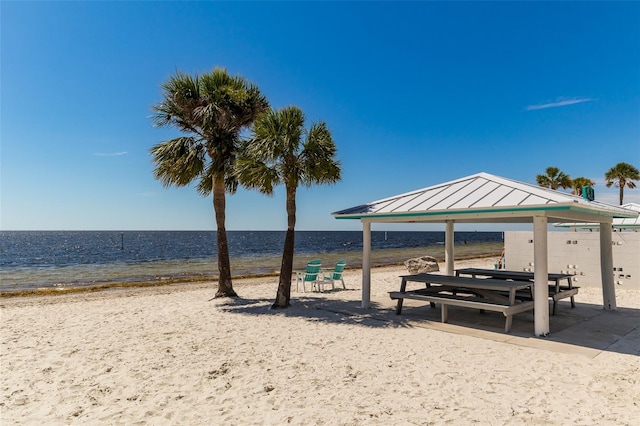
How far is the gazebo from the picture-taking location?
6949mm

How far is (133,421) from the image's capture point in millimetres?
3945

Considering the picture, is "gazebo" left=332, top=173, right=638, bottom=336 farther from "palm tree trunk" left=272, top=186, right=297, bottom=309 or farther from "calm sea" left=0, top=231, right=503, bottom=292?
"calm sea" left=0, top=231, right=503, bottom=292

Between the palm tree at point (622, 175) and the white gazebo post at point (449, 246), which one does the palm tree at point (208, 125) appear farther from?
the palm tree at point (622, 175)

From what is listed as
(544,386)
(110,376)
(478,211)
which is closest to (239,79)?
(478,211)

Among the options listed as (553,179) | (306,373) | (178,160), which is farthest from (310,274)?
(553,179)

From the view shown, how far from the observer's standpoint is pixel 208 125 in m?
11.0

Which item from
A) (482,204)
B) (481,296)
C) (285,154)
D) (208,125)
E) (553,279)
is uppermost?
(208,125)

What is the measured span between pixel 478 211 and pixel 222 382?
5224mm

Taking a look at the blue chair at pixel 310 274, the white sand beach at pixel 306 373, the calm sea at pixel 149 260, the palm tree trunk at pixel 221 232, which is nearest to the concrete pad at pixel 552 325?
the white sand beach at pixel 306 373

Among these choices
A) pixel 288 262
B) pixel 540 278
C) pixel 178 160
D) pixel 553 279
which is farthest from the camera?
pixel 178 160

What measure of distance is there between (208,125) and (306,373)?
7985 mm

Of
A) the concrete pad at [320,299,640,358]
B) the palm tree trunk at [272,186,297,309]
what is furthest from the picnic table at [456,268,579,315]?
the palm tree trunk at [272,186,297,309]

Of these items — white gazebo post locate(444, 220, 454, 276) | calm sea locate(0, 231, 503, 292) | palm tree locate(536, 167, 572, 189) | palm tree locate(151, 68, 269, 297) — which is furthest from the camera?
palm tree locate(536, 167, 572, 189)

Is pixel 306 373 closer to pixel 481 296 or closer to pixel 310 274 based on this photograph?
pixel 481 296
